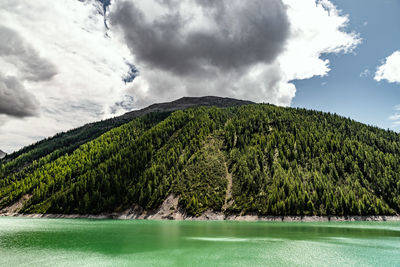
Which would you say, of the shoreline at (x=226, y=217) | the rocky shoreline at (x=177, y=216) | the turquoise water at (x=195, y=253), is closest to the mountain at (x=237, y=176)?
the rocky shoreline at (x=177, y=216)

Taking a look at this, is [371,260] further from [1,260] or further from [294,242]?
[1,260]

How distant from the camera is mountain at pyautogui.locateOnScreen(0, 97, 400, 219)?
406 feet

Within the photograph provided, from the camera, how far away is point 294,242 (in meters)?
50.1

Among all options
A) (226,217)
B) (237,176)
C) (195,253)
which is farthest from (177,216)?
(195,253)

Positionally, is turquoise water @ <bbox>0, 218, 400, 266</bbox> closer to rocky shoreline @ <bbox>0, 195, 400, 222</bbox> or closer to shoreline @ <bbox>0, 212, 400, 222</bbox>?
shoreline @ <bbox>0, 212, 400, 222</bbox>

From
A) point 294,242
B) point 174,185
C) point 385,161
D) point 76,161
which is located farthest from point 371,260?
point 76,161

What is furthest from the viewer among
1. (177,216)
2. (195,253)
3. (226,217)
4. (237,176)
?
(237,176)

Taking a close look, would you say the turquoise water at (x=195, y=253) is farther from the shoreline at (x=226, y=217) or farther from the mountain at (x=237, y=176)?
the mountain at (x=237, y=176)

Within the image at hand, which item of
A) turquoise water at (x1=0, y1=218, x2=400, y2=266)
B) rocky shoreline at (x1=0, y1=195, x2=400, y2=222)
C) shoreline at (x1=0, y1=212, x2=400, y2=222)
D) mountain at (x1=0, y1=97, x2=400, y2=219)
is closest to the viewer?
turquoise water at (x1=0, y1=218, x2=400, y2=266)

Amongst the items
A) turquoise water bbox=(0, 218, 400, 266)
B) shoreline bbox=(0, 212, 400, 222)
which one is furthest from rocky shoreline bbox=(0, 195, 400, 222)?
turquoise water bbox=(0, 218, 400, 266)

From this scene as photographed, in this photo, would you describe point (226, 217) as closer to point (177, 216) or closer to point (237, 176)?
point (177, 216)

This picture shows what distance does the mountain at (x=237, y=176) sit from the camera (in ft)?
406

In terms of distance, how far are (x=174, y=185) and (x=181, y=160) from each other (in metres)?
22.1

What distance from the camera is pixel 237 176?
475ft
